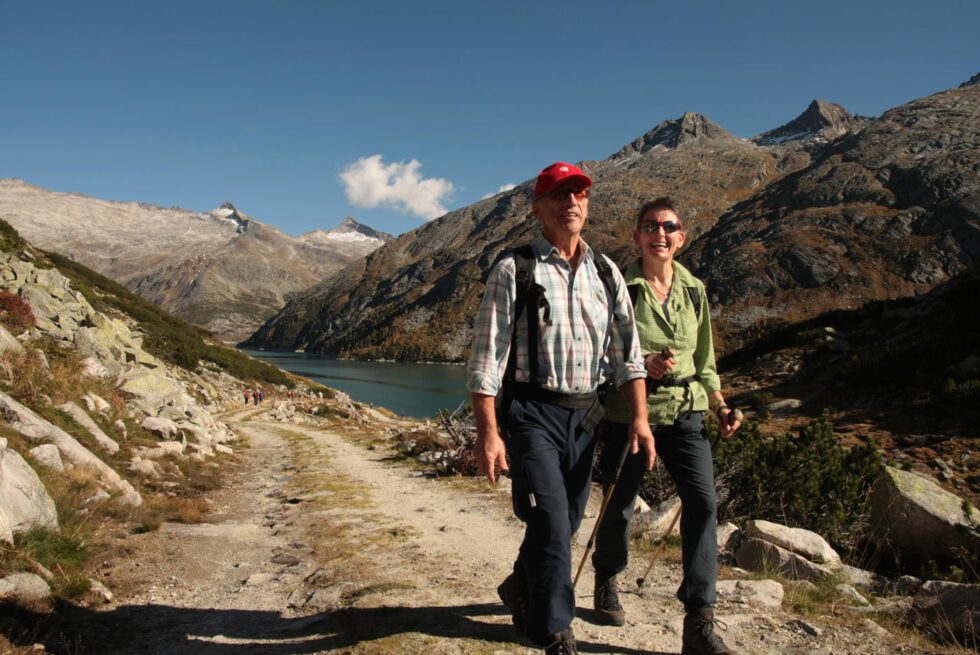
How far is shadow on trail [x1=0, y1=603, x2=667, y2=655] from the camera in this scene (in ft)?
12.6

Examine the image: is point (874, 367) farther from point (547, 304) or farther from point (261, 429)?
point (261, 429)

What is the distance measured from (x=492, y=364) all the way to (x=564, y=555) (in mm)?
1114

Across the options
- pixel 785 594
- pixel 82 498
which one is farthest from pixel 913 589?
pixel 82 498

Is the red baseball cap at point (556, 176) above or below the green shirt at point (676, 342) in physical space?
above

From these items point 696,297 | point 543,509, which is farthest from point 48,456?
point 696,297

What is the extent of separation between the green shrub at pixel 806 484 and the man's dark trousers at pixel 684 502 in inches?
155

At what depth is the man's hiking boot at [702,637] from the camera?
351 cm

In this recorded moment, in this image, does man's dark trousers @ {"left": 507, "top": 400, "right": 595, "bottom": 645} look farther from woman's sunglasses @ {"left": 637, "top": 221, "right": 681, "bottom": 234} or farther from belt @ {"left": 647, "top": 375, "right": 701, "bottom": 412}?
woman's sunglasses @ {"left": 637, "top": 221, "right": 681, "bottom": 234}

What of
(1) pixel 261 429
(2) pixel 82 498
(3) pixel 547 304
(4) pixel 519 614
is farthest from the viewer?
(1) pixel 261 429

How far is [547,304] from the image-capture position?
335 cm

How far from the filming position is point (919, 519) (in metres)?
6.61

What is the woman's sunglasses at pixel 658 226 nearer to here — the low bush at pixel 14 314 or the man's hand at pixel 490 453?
the man's hand at pixel 490 453

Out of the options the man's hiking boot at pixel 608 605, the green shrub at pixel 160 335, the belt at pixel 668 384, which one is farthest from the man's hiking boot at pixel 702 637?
the green shrub at pixel 160 335

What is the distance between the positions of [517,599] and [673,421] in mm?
1612
